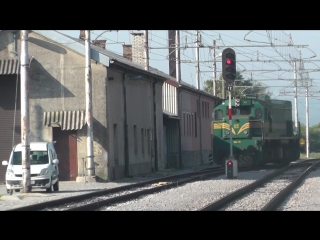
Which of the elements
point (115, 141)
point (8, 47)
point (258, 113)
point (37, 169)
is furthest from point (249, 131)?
point (37, 169)

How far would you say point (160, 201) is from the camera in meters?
21.3

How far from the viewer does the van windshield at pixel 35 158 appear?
2645 centimetres

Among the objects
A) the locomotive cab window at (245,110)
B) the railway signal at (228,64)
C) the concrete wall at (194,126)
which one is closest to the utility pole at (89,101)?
the railway signal at (228,64)

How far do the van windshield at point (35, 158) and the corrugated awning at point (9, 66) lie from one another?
7.17 m

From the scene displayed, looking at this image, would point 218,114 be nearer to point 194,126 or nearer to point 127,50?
point 194,126

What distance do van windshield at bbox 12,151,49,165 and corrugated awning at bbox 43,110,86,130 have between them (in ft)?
20.2

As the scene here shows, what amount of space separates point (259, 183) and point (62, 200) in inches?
369

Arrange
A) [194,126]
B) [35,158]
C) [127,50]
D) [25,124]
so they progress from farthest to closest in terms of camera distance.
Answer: [127,50], [194,126], [35,158], [25,124]

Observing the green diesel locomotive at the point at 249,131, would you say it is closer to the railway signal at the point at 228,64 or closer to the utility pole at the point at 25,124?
the railway signal at the point at 228,64

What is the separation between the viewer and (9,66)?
33.0 meters

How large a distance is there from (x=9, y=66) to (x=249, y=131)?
513 inches

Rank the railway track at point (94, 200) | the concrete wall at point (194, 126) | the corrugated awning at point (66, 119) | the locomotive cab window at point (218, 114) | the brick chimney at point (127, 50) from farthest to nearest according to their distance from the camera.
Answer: the brick chimney at point (127, 50), the concrete wall at point (194, 126), the locomotive cab window at point (218, 114), the corrugated awning at point (66, 119), the railway track at point (94, 200)
